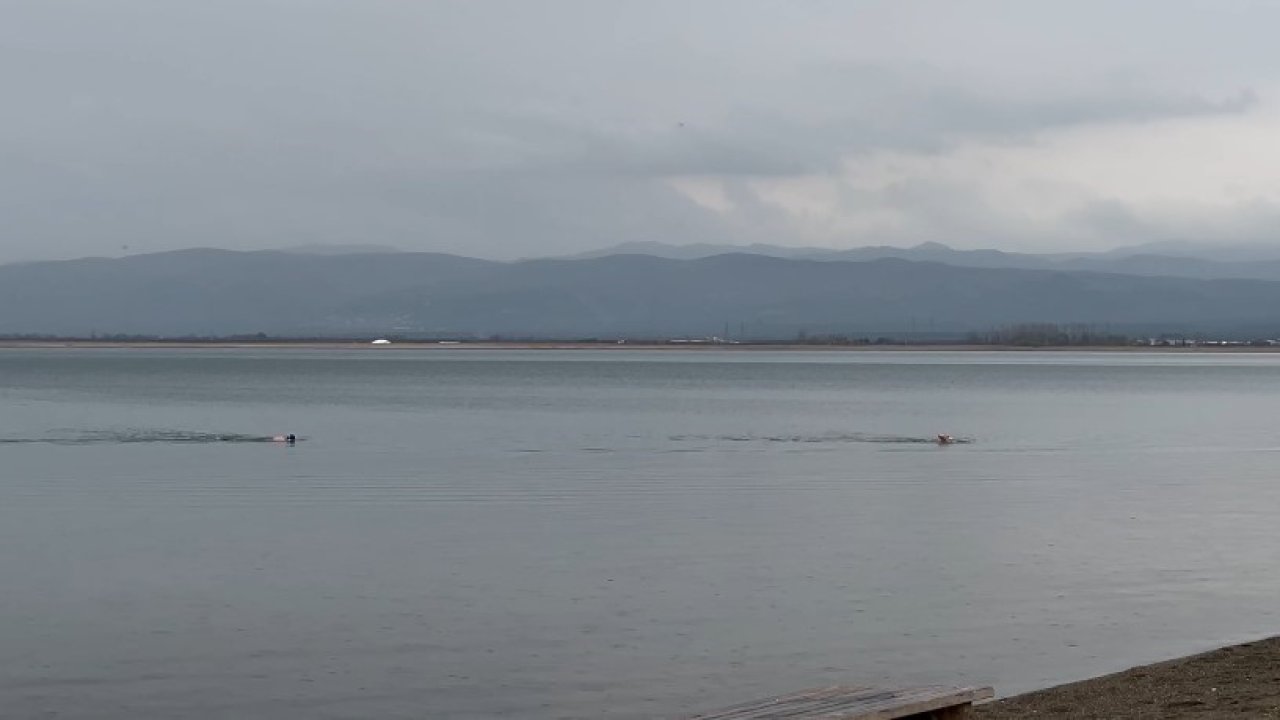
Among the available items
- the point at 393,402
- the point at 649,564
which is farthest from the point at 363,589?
the point at 393,402

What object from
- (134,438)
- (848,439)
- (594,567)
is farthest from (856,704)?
(134,438)

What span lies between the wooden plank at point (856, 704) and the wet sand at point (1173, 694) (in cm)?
210

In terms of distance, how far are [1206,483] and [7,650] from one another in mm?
26237

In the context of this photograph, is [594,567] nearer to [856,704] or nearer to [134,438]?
[856,704]

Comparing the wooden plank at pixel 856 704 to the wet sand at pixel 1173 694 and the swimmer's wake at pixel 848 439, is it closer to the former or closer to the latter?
the wet sand at pixel 1173 694

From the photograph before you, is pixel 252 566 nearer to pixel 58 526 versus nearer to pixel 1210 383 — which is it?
pixel 58 526

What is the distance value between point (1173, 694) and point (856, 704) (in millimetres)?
4276

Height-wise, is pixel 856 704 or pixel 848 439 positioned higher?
pixel 856 704

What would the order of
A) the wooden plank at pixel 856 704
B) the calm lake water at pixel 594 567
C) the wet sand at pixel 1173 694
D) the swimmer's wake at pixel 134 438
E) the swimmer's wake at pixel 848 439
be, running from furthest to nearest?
1. the swimmer's wake at pixel 848 439
2. the swimmer's wake at pixel 134 438
3. the calm lake water at pixel 594 567
4. the wet sand at pixel 1173 694
5. the wooden plank at pixel 856 704

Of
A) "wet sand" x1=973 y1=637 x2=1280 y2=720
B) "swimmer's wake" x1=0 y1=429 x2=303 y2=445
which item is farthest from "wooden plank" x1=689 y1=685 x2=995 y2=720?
"swimmer's wake" x1=0 y1=429 x2=303 y2=445

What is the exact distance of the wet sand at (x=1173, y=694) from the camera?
13.2 m

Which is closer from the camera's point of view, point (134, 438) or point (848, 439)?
point (134, 438)

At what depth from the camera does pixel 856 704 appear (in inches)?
436

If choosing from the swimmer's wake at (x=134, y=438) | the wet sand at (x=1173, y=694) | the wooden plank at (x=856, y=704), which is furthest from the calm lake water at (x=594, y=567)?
the wooden plank at (x=856, y=704)
